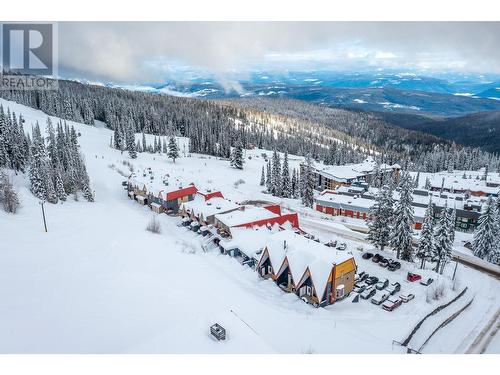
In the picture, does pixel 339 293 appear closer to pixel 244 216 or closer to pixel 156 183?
pixel 244 216

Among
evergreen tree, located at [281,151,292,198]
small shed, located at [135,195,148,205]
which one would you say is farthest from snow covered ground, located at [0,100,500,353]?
evergreen tree, located at [281,151,292,198]

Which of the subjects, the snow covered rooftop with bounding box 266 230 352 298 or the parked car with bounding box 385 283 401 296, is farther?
the parked car with bounding box 385 283 401 296

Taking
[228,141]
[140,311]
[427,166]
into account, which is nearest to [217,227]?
Answer: [140,311]

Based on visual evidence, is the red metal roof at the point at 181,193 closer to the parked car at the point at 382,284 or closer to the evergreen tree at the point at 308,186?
the evergreen tree at the point at 308,186

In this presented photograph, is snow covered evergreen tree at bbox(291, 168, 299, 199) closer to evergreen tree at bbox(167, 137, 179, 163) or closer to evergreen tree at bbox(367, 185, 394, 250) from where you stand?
evergreen tree at bbox(167, 137, 179, 163)

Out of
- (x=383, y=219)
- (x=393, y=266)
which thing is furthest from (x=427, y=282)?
(x=383, y=219)

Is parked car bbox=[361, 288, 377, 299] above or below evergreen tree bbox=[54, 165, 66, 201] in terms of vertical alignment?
below
